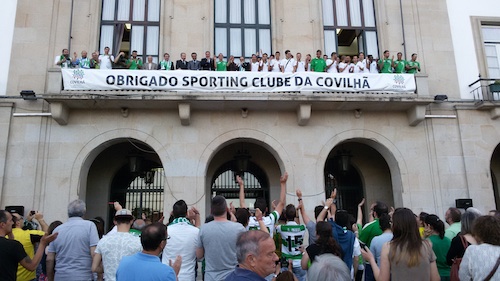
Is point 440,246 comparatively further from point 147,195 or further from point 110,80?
point 147,195

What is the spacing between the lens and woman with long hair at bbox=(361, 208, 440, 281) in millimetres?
4342

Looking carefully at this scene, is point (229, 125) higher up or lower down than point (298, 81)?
lower down

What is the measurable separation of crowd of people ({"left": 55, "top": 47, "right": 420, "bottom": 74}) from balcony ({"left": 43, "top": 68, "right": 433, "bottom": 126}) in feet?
2.01

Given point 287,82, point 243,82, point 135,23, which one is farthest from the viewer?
point 135,23

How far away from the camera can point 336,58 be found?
1359 cm

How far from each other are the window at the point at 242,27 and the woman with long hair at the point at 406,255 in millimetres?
11498

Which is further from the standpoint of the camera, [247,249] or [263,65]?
[263,65]

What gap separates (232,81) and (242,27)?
11.4 feet

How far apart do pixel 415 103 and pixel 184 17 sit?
8492mm

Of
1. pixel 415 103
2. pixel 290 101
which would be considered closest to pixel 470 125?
pixel 415 103

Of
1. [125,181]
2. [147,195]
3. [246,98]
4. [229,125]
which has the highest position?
[246,98]

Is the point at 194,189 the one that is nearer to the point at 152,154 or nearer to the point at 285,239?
the point at 152,154

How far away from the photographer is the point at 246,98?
12570mm

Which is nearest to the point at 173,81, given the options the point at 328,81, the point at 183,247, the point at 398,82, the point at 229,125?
the point at 229,125
